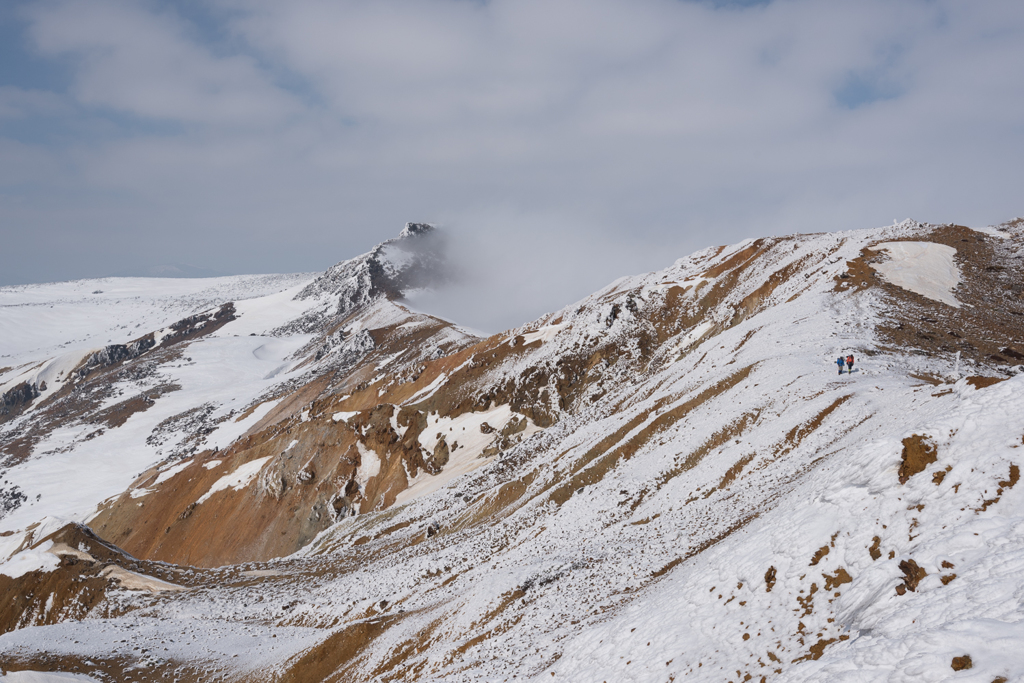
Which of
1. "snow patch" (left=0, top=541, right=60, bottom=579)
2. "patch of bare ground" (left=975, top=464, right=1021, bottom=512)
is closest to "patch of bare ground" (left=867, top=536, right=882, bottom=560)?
"patch of bare ground" (left=975, top=464, right=1021, bottom=512)

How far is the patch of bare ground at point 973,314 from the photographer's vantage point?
138ft

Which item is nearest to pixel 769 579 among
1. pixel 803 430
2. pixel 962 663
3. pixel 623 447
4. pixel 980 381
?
pixel 962 663

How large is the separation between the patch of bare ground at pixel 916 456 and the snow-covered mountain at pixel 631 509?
3.2 inches

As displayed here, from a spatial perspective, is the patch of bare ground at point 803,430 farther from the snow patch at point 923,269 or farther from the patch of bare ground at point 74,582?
the patch of bare ground at point 74,582

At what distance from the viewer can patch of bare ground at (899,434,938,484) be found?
50.9 ft

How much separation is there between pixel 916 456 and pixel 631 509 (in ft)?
66.2

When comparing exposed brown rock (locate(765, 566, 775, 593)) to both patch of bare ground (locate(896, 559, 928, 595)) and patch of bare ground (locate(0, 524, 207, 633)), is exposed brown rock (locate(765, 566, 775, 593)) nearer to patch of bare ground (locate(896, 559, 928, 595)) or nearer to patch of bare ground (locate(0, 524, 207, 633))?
patch of bare ground (locate(896, 559, 928, 595))

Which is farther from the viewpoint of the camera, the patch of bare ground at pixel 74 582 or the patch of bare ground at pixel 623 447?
the patch of bare ground at pixel 74 582

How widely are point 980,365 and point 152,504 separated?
334ft

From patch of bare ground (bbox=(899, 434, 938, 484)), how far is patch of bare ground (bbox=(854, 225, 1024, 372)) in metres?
29.7

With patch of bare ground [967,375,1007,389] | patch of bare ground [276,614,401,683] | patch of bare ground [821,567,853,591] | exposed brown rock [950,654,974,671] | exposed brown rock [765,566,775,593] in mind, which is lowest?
patch of bare ground [276,614,401,683]

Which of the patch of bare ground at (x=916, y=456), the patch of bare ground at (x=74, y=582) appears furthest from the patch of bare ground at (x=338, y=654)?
the patch of bare ground at (x=916, y=456)

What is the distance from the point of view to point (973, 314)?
49719mm

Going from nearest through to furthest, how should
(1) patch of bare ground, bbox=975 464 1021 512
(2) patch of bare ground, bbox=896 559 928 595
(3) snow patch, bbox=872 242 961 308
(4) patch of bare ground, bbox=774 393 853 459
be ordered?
1. (2) patch of bare ground, bbox=896 559 928 595
2. (1) patch of bare ground, bbox=975 464 1021 512
3. (4) patch of bare ground, bbox=774 393 853 459
4. (3) snow patch, bbox=872 242 961 308
